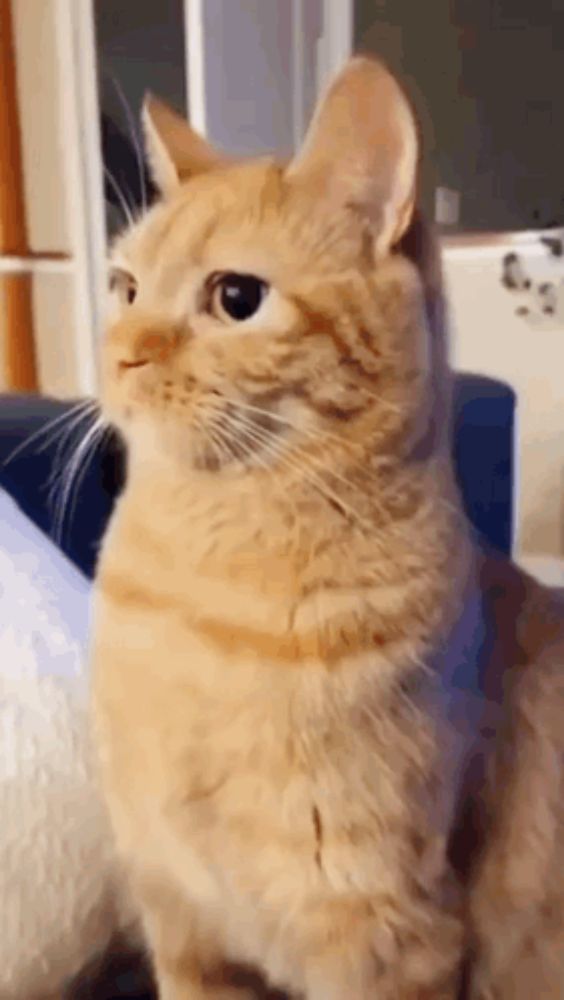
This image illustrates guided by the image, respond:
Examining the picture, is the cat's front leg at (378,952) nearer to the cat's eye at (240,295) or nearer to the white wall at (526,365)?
the cat's eye at (240,295)

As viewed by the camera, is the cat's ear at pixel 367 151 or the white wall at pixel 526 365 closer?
the cat's ear at pixel 367 151

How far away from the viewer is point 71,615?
3.13 ft

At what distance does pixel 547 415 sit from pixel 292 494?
1.87m

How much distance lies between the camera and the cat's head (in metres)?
0.64

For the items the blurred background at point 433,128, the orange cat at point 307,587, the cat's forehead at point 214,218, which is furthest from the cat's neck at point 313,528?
the blurred background at point 433,128

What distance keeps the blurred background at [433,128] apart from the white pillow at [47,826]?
147 cm

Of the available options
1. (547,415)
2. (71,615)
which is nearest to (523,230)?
(547,415)

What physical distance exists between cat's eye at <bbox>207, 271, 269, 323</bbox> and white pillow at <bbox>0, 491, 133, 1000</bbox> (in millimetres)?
340

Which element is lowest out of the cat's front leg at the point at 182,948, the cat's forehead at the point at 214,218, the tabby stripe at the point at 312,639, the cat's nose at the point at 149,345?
the cat's front leg at the point at 182,948

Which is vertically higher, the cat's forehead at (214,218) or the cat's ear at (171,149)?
the cat's ear at (171,149)

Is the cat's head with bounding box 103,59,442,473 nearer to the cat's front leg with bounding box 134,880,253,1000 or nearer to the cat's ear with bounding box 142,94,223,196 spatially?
the cat's ear with bounding box 142,94,223,196

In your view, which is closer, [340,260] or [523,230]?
[340,260]

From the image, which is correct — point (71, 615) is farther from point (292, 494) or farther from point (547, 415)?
point (547, 415)

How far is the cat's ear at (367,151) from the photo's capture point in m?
0.63
